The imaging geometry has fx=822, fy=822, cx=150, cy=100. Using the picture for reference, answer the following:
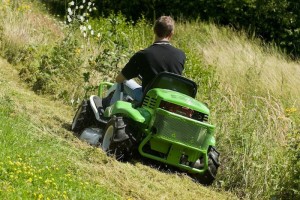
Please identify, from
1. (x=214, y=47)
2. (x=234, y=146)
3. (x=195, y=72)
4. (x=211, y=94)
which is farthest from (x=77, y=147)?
(x=214, y=47)

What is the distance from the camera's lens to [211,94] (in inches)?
435

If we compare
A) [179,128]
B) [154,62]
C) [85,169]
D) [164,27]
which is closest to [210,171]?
[179,128]

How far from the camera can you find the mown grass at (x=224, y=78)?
898 centimetres

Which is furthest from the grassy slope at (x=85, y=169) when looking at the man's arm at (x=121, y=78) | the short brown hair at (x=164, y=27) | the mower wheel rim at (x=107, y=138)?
the short brown hair at (x=164, y=27)

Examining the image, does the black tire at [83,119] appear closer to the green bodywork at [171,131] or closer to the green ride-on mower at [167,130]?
the green ride-on mower at [167,130]

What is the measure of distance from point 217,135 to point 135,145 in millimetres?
1502

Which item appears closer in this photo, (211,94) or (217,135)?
(217,135)

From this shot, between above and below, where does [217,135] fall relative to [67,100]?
above

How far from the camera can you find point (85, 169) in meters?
7.62

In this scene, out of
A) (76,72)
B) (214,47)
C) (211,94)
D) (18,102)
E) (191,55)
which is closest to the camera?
(18,102)

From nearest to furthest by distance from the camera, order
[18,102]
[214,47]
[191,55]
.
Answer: [18,102], [191,55], [214,47]

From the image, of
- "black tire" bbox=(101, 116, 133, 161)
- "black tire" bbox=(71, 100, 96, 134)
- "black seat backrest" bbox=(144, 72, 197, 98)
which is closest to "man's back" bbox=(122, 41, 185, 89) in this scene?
"black seat backrest" bbox=(144, 72, 197, 98)

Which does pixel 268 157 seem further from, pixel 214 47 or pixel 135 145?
pixel 214 47

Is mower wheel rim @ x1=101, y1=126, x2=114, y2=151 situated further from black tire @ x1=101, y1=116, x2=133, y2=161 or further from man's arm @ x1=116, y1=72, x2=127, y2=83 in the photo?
man's arm @ x1=116, y1=72, x2=127, y2=83
